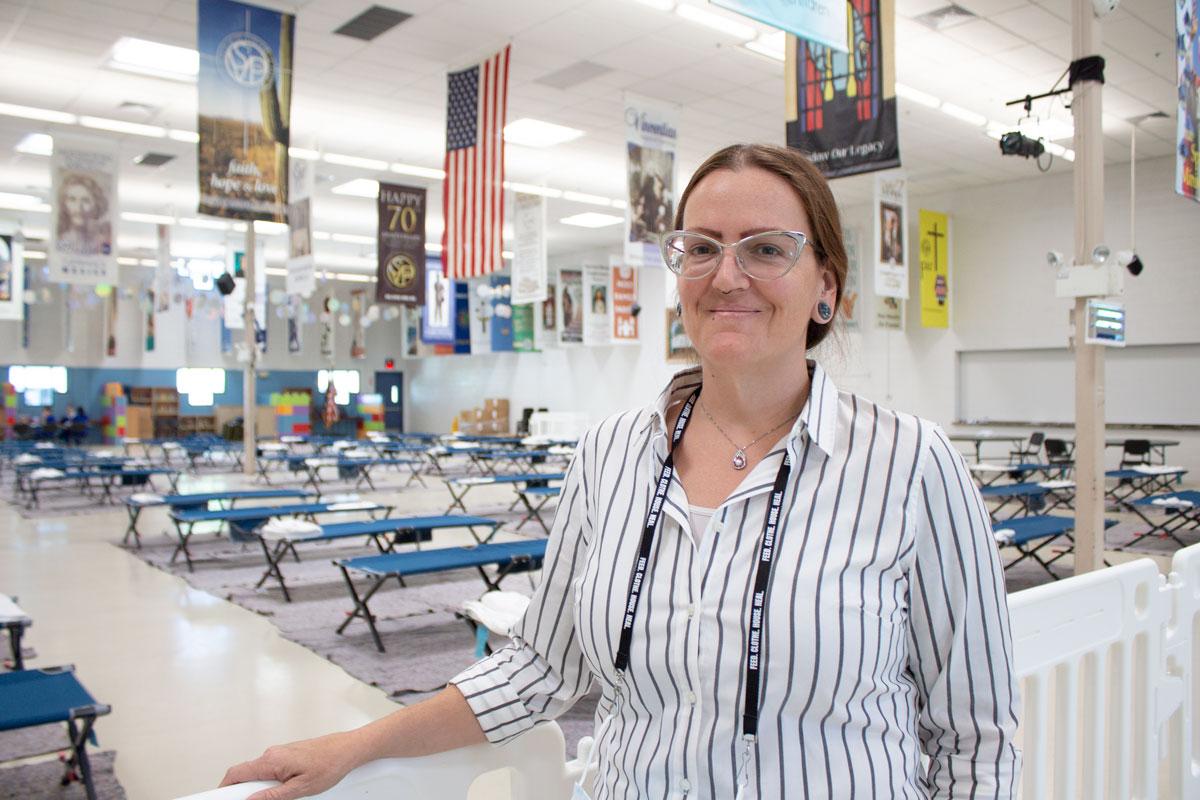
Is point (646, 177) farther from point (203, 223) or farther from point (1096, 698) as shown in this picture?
point (203, 223)

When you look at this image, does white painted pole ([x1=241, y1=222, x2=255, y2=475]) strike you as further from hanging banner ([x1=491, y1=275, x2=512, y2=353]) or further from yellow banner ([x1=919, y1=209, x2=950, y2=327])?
yellow banner ([x1=919, y1=209, x2=950, y2=327])

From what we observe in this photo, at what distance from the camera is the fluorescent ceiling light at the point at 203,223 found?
19.5 m

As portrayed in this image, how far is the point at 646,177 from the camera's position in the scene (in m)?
10.3

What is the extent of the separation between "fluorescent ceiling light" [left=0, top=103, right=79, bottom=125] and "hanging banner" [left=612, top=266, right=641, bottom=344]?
1020 centimetres

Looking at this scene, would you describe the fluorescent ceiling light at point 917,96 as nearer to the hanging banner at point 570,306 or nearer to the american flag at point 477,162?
the american flag at point 477,162

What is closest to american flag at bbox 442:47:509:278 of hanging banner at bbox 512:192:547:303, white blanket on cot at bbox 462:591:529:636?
hanging banner at bbox 512:192:547:303

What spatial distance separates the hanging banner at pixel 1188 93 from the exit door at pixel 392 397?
28.3 meters

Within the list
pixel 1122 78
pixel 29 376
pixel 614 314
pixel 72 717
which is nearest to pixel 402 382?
pixel 29 376

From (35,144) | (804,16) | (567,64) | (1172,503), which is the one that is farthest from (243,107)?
(1172,503)

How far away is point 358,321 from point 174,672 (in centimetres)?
2593

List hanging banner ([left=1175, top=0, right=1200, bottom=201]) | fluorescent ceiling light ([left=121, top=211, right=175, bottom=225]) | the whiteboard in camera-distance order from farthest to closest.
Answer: fluorescent ceiling light ([left=121, top=211, right=175, bottom=225])
the whiteboard
hanging banner ([left=1175, top=0, right=1200, bottom=201])

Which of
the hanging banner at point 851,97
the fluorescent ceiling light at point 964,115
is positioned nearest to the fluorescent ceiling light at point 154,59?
the hanging banner at point 851,97

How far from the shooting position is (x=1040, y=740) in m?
2.05

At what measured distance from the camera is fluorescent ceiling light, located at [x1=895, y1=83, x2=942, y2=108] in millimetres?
11289
